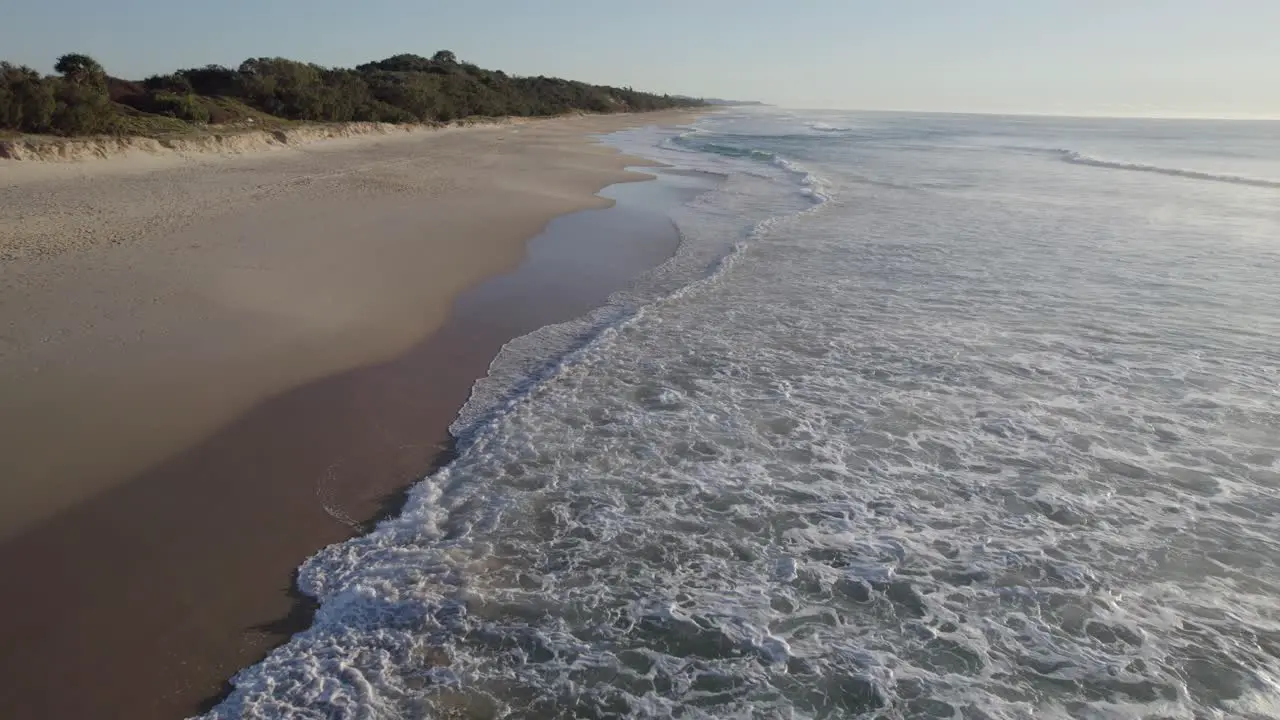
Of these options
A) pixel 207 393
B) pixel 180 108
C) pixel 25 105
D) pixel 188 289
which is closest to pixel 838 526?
pixel 207 393

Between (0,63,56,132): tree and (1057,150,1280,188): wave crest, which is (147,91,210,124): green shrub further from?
(1057,150,1280,188): wave crest

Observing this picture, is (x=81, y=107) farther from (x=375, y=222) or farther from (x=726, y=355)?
(x=726, y=355)

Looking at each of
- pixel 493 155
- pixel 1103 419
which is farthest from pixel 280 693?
pixel 493 155

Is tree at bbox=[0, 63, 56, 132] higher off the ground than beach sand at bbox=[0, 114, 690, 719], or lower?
higher

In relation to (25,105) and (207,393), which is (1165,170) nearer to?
(207,393)

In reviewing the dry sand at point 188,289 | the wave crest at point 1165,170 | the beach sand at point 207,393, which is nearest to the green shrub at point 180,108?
the dry sand at point 188,289

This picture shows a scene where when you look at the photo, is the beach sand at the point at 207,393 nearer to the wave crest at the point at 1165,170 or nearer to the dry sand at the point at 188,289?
the dry sand at the point at 188,289

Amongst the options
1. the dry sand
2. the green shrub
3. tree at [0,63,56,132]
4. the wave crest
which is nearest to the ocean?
the dry sand
